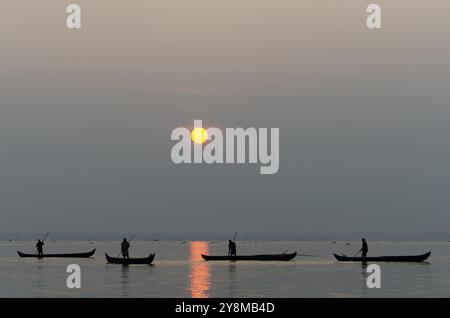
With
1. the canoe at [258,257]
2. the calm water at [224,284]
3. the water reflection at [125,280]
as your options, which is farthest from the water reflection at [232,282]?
the canoe at [258,257]

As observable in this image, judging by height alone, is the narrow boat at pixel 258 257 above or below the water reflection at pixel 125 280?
below

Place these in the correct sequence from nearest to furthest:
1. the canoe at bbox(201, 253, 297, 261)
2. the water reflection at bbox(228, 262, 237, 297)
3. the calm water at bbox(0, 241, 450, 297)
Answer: the calm water at bbox(0, 241, 450, 297) < the water reflection at bbox(228, 262, 237, 297) < the canoe at bbox(201, 253, 297, 261)

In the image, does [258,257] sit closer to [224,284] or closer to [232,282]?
[232,282]

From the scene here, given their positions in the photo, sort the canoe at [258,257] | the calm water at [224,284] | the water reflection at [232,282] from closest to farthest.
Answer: the calm water at [224,284] < the water reflection at [232,282] < the canoe at [258,257]

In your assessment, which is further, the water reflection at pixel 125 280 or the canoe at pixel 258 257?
the canoe at pixel 258 257

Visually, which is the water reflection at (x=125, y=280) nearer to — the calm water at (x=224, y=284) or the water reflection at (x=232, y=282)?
the calm water at (x=224, y=284)

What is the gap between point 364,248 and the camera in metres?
67.2

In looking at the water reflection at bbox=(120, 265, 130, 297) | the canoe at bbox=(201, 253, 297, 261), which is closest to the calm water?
the water reflection at bbox=(120, 265, 130, 297)

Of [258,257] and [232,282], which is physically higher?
[232,282]

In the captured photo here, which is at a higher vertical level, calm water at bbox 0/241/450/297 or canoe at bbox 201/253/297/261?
calm water at bbox 0/241/450/297

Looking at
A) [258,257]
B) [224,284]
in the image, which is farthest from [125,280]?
[258,257]

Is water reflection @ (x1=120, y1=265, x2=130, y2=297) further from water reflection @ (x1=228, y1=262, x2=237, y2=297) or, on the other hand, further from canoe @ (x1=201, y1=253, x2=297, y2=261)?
canoe @ (x1=201, y1=253, x2=297, y2=261)

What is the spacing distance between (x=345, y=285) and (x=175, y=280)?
1074 centimetres
